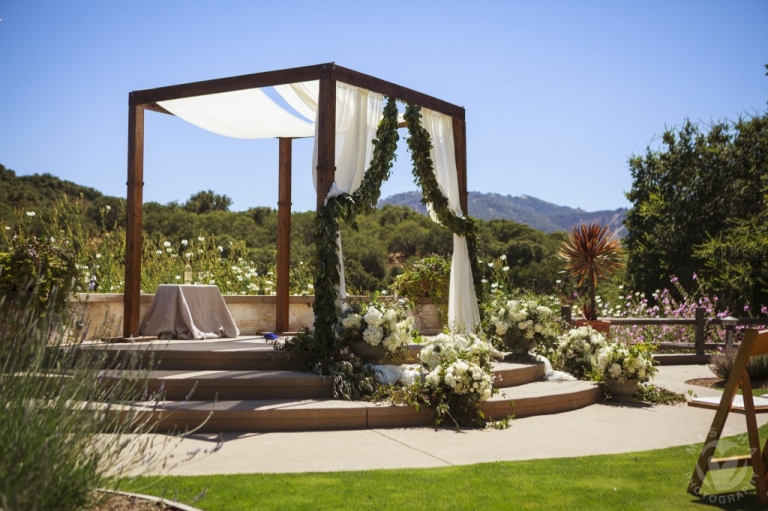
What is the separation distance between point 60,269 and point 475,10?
23.3 ft

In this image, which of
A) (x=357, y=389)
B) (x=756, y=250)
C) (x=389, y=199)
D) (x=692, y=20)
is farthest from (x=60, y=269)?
(x=389, y=199)

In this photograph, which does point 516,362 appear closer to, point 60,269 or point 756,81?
point 60,269

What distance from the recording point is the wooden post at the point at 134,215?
9930mm

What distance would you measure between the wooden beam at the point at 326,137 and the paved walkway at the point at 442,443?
3.01 m

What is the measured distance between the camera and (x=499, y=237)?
102 feet

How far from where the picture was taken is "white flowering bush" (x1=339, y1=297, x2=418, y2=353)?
25.8ft

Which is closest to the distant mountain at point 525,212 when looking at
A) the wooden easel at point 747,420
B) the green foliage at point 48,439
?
the wooden easel at point 747,420

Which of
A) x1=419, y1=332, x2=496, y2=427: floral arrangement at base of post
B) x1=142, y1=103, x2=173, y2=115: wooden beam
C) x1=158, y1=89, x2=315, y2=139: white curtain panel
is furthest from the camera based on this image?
x1=142, y1=103, x2=173, y2=115: wooden beam

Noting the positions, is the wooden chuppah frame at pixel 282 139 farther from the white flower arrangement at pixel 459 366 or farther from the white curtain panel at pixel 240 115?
the white flower arrangement at pixel 459 366

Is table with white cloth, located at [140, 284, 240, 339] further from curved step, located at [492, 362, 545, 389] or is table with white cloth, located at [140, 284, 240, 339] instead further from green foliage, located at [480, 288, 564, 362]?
curved step, located at [492, 362, 545, 389]

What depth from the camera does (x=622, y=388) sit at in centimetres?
869

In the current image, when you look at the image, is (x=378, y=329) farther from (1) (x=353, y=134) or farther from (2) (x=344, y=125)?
(2) (x=344, y=125)

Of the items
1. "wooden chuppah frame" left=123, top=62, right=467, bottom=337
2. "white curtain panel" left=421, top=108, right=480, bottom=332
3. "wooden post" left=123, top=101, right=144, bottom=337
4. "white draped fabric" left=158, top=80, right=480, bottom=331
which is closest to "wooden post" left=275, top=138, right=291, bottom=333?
"wooden chuppah frame" left=123, top=62, right=467, bottom=337

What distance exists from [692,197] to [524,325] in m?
14.4
